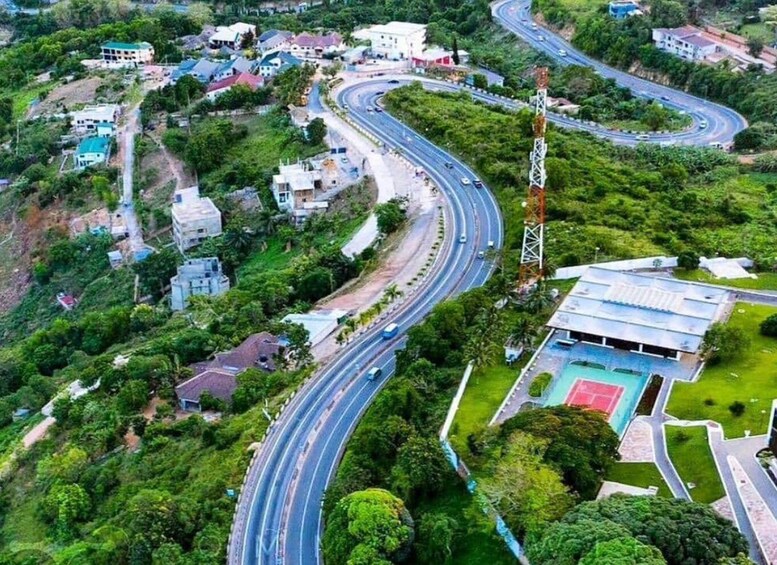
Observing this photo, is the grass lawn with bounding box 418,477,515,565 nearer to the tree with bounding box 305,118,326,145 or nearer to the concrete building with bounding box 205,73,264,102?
the tree with bounding box 305,118,326,145

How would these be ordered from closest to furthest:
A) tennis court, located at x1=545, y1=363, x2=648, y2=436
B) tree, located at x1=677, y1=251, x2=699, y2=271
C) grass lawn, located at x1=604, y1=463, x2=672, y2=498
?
grass lawn, located at x1=604, y1=463, x2=672, y2=498 → tennis court, located at x1=545, y1=363, x2=648, y2=436 → tree, located at x1=677, y1=251, x2=699, y2=271

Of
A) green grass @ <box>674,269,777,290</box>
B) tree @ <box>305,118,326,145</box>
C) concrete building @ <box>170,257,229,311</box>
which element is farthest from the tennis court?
tree @ <box>305,118,326,145</box>

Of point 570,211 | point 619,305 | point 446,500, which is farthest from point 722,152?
point 446,500

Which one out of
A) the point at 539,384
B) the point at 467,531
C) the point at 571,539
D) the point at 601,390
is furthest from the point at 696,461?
the point at 571,539

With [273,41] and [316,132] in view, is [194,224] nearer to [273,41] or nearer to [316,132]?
[316,132]

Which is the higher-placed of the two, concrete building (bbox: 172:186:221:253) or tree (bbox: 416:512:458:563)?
tree (bbox: 416:512:458:563)

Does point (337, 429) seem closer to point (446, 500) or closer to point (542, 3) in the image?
point (446, 500)

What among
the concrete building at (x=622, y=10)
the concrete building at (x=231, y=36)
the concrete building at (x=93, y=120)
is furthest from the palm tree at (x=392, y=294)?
the concrete building at (x=231, y=36)
